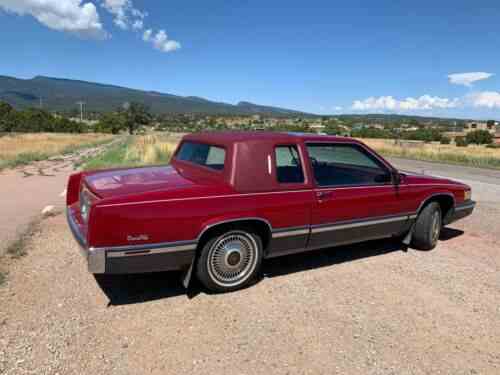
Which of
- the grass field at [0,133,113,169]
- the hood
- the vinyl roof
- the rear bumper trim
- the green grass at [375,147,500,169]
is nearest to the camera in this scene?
the rear bumper trim

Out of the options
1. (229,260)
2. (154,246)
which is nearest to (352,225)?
(229,260)

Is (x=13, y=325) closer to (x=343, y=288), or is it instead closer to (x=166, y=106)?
(x=343, y=288)

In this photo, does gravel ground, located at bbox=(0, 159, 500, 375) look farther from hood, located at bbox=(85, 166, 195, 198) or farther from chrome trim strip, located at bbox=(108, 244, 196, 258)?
hood, located at bbox=(85, 166, 195, 198)

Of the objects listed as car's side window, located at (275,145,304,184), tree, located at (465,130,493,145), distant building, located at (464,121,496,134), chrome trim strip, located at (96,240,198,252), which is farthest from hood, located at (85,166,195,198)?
distant building, located at (464,121,496,134)

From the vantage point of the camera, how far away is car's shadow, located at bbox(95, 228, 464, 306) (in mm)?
3717

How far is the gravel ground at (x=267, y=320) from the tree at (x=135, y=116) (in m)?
80.8

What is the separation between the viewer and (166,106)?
17088 cm

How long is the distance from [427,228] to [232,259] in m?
2.90

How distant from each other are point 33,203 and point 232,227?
19.3 feet

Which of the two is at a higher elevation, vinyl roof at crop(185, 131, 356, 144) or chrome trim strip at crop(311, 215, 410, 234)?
vinyl roof at crop(185, 131, 356, 144)

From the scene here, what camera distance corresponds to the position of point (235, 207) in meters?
3.48

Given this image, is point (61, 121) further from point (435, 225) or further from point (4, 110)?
point (435, 225)

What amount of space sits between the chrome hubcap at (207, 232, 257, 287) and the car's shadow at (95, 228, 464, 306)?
1.04ft

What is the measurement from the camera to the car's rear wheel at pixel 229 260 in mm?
3561
